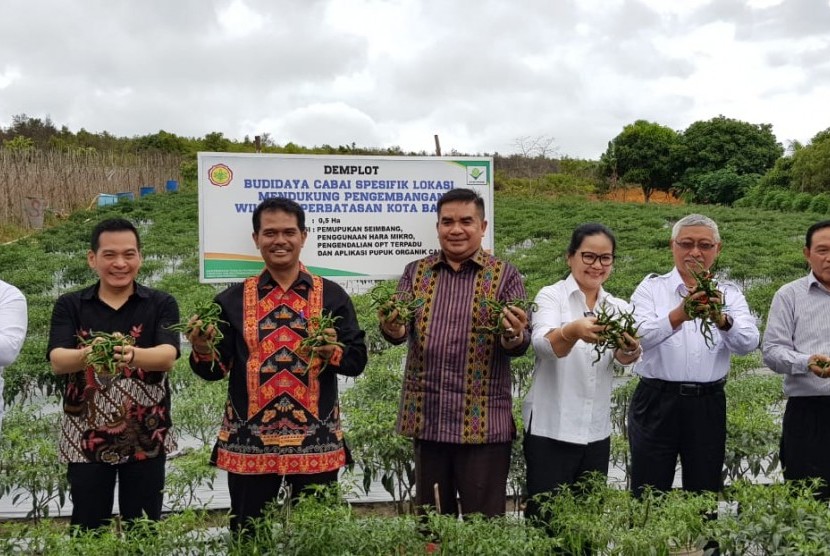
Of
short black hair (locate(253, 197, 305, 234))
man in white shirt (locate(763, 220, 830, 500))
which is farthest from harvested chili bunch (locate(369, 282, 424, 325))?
man in white shirt (locate(763, 220, 830, 500))

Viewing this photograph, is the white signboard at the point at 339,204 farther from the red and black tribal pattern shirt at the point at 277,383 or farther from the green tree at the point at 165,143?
the green tree at the point at 165,143

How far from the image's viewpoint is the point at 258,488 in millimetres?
2654

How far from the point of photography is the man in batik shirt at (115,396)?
104 inches

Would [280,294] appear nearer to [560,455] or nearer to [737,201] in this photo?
[560,455]

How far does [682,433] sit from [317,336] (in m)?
1.64

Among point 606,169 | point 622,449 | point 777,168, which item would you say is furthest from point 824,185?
point 622,449

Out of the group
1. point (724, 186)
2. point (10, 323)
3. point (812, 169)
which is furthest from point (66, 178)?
point (812, 169)

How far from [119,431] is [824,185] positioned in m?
26.8

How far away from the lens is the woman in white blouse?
287cm

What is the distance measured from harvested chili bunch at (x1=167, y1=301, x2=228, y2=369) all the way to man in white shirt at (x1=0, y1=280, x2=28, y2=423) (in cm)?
57

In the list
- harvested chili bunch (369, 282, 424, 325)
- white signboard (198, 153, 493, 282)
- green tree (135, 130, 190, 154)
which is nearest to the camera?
harvested chili bunch (369, 282, 424, 325)

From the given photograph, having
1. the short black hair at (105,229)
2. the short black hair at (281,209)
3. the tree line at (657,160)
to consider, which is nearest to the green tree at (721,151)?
the tree line at (657,160)

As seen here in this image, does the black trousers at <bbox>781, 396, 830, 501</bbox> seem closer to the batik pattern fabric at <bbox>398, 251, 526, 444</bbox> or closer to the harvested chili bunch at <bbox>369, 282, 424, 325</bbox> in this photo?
the batik pattern fabric at <bbox>398, 251, 526, 444</bbox>

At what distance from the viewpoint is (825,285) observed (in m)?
3.16
